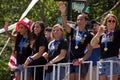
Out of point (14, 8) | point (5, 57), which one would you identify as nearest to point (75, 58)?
point (5, 57)

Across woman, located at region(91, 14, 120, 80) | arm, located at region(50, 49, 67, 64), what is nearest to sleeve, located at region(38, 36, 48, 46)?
arm, located at region(50, 49, 67, 64)

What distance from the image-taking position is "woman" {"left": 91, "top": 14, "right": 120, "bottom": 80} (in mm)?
9062

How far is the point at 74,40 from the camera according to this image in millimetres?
9891

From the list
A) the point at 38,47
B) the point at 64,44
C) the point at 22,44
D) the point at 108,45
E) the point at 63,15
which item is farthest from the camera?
the point at 22,44

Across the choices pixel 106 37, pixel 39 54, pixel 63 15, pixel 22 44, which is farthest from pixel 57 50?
pixel 106 37

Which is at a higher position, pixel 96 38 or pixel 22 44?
pixel 96 38

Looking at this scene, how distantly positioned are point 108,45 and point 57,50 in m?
1.47

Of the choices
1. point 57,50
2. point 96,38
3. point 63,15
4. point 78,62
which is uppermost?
point 63,15

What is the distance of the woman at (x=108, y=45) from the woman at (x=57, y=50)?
108cm

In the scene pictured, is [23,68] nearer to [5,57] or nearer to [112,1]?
[5,57]

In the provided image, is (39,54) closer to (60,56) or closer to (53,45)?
(53,45)

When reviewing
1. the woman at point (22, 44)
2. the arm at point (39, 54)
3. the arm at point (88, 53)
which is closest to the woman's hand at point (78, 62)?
the arm at point (88, 53)

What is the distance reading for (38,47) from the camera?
10.6m

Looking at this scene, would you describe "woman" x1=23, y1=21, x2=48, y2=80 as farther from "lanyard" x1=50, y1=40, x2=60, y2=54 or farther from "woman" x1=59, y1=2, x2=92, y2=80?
"woman" x1=59, y1=2, x2=92, y2=80
